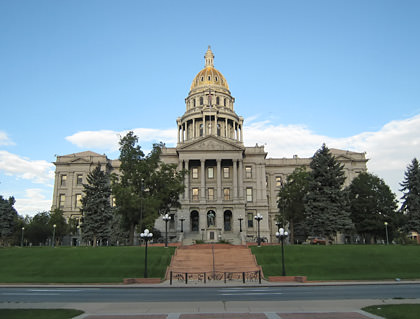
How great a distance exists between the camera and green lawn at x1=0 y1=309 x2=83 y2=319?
41.3 ft

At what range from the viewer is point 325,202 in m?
47.9

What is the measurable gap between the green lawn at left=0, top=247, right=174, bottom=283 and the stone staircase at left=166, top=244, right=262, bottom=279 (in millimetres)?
1108

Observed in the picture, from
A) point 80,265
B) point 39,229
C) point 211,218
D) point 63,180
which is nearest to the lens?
point 80,265

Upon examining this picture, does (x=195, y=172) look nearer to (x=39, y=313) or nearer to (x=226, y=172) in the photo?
(x=226, y=172)

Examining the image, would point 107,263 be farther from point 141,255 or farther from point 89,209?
point 89,209

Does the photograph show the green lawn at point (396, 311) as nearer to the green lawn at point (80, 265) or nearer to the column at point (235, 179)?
the green lawn at point (80, 265)

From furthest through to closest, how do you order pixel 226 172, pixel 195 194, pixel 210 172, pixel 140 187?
pixel 210 172 < pixel 226 172 < pixel 195 194 < pixel 140 187

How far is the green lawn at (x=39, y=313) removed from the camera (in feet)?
41.3

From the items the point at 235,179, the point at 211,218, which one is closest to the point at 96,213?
the point at 211,218

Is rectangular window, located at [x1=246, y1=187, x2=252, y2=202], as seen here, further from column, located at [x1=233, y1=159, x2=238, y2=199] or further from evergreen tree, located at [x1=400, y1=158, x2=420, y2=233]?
evergreen tree, located at [x1=400, y1=158, x2=420, y2=233]

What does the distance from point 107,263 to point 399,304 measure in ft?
82.0

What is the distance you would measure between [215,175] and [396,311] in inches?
2257

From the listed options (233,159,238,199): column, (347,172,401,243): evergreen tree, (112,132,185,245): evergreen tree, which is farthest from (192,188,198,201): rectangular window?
(347,172,401,243): evergreen tree

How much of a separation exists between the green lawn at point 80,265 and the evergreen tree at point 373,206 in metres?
32.9
